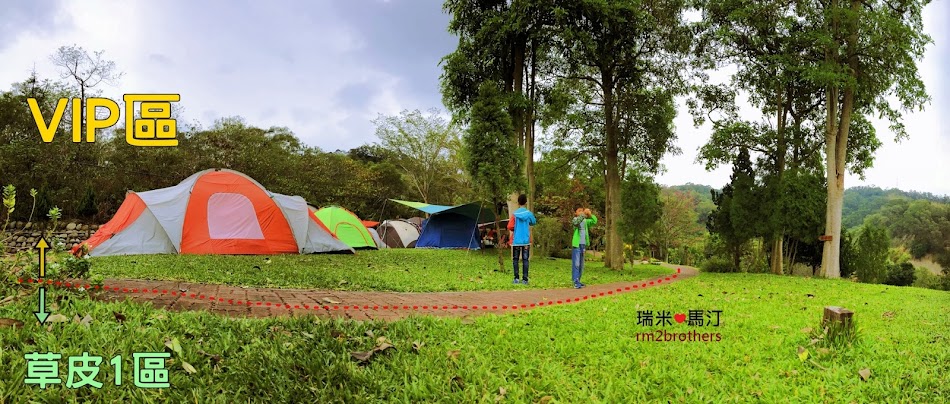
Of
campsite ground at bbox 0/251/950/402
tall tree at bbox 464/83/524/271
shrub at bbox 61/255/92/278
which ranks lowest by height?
campsite ground at bbox 0/251/950/402

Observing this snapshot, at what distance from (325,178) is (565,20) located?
17.0m

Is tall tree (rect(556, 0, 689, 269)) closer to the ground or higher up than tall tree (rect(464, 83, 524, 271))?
higher up

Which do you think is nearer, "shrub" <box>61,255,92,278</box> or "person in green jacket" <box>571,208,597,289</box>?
"shrub" <box>61,255,92,278</box>

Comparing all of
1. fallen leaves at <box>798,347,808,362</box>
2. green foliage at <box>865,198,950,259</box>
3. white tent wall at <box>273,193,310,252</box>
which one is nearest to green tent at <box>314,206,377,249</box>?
white tent wall at <box>273,193,310,252</box>

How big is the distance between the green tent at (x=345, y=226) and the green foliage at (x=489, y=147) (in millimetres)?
6806

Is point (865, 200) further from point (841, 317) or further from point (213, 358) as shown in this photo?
point (213, 358)

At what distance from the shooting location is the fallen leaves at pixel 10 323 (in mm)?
3183

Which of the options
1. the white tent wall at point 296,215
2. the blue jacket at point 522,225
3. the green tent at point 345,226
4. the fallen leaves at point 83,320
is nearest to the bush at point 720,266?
the blue jacket at point 522,225

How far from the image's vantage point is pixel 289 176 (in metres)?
26.2

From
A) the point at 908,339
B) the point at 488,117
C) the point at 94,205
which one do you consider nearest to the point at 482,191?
the point at 488,117

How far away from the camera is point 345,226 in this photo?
17.7 m

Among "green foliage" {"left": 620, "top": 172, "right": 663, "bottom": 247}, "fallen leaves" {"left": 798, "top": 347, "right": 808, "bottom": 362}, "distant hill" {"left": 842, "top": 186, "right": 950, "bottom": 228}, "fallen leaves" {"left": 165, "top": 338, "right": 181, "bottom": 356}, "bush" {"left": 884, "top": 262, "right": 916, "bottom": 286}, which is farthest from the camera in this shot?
"distant hill" {"left": 842, "top": 186, "right": 950, "bottom": 228}

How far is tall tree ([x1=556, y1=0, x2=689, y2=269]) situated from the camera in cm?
1384

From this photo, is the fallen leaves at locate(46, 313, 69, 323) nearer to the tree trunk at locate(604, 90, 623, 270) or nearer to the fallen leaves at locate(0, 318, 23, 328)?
the fallen leaves at locate(0, 318, 23, 328)
